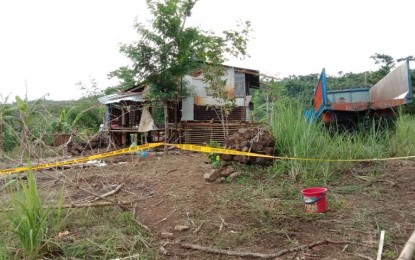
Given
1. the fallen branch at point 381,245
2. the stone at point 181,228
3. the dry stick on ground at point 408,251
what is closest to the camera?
the dry stick on ground at point 408,251

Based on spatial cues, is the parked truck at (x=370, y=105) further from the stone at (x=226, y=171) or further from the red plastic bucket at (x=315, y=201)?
the red plastic bucket at (x=315, y=201)

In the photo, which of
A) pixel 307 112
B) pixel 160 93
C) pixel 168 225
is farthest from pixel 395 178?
pixel 160 93

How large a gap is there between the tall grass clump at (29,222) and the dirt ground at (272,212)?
2.89 ft

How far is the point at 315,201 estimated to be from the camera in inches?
125

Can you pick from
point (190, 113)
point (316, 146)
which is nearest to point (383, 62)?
point (190, 113)

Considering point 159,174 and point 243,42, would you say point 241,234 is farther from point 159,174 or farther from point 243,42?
point 243,42

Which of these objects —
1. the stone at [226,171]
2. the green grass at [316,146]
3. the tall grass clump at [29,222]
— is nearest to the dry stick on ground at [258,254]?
the tall grass clump at [29,222]

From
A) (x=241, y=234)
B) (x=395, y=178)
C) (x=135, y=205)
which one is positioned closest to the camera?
(x=241, y=234)

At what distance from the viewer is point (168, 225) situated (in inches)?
123

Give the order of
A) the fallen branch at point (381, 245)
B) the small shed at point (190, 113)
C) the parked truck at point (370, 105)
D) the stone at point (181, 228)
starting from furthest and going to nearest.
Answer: the small shed at point (190, 113) → the parked truck at point (370, 105) → the stone at point (181, 228) → the fallen branch at point (381, 245)

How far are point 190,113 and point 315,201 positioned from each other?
34.1 feet

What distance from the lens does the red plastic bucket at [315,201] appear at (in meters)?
3.18

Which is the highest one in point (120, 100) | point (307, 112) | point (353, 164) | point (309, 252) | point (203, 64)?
point (203, 64)

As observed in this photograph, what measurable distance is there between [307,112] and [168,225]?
2909 mm
